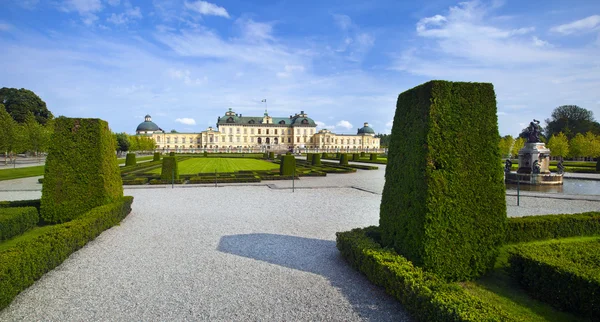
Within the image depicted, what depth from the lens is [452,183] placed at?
13.1 feet

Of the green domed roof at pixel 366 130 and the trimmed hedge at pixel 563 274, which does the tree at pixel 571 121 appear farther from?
the trimmed hedge at pixel 563 274

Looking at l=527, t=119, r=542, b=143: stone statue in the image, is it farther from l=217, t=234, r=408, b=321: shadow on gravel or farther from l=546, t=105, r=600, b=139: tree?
l=546, t=105, r=600, b=139: tree

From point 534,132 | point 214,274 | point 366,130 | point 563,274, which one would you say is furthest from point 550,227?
point 366,130

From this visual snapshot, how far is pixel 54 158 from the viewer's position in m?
7.21

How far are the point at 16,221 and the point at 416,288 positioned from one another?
702 cm

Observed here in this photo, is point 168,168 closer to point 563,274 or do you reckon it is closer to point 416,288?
point 416,288

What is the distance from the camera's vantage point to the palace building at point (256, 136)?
8994 centimetres

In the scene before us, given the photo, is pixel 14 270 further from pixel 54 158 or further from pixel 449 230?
pixel 449 230

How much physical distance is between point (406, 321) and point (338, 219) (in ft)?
15.2

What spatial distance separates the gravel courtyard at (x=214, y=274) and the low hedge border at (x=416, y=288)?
0.19 meters

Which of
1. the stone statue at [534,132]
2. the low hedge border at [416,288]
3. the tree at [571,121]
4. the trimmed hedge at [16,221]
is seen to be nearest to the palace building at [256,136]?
the tree at [571,121]

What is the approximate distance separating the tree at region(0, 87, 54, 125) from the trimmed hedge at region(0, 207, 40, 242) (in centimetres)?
5327

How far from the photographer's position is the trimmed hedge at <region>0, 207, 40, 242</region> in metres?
5.75

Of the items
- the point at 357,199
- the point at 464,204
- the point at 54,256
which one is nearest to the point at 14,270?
the point at 54,256
